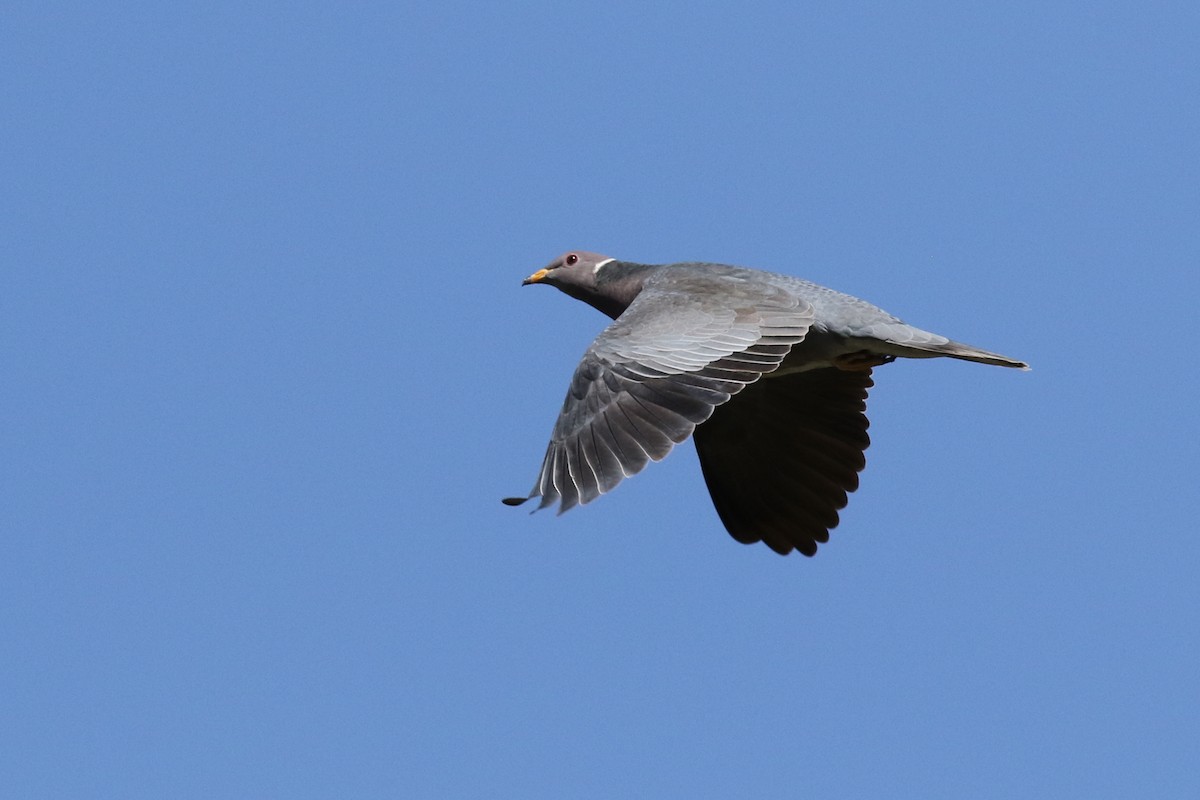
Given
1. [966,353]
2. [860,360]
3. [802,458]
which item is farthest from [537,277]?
[966,353]

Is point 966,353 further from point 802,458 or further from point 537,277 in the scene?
point 537,277

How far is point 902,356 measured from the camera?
1087cm

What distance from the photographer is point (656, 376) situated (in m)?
9.31

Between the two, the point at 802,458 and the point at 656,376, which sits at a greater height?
the point at 802,458

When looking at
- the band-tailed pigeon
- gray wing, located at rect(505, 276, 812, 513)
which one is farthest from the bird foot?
gray wing, located at rect(505, 276, 812, 513)

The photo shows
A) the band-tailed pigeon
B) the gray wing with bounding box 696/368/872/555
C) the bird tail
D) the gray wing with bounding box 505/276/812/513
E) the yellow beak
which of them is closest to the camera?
the gray wing with bounding box 505/276/812/513

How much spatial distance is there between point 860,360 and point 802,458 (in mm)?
1312

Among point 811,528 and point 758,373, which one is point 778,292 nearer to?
point 758,373

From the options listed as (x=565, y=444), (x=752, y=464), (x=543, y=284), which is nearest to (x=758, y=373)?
(x=565, y=444)

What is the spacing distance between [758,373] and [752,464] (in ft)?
9.41

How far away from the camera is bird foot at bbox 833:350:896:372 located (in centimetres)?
1099

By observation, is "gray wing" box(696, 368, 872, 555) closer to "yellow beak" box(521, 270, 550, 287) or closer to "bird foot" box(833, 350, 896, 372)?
"bird foot" box(833, 350, 896, 372)

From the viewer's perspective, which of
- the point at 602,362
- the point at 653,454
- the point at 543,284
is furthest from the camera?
the point at 543,284

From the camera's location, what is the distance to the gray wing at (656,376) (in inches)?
348
